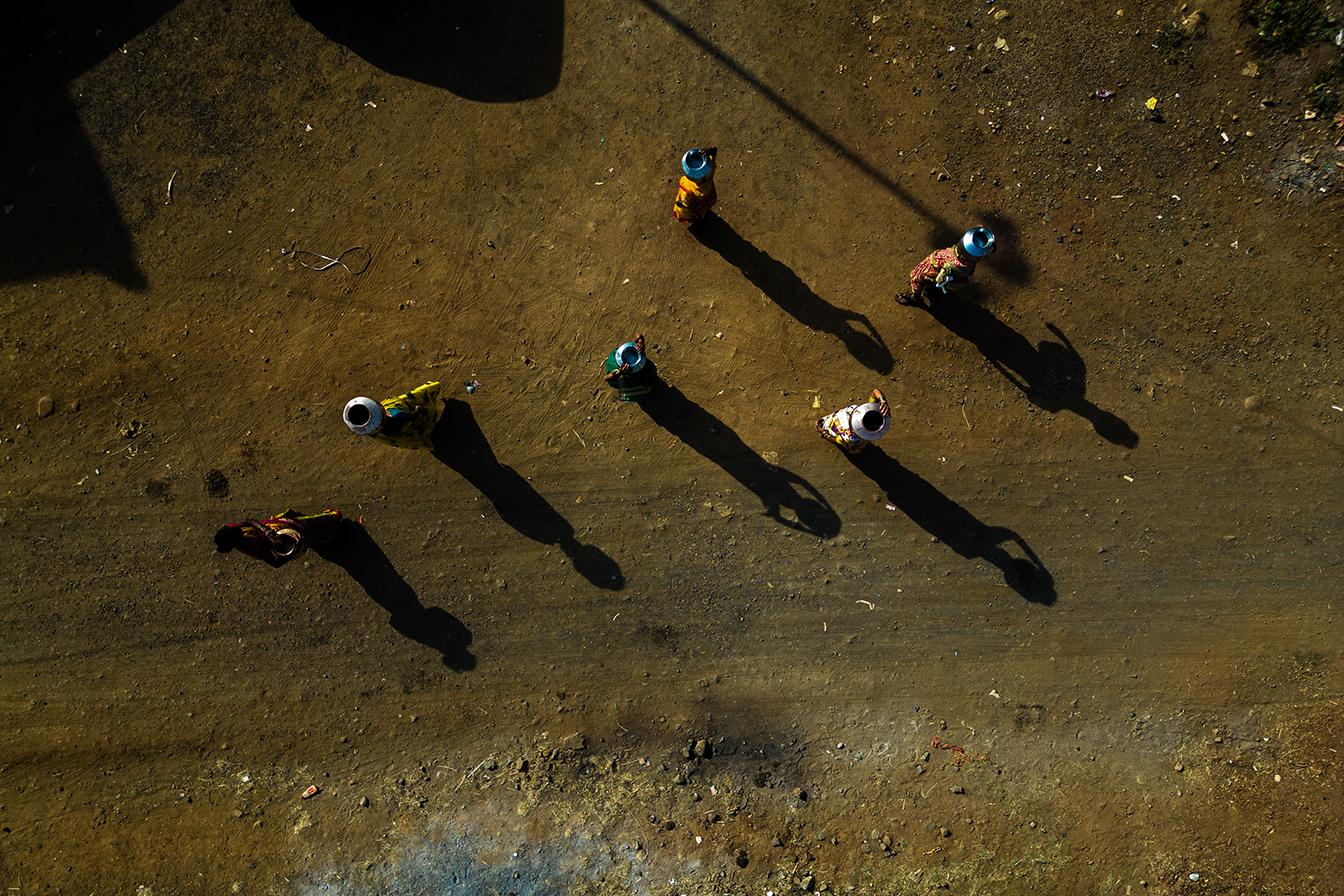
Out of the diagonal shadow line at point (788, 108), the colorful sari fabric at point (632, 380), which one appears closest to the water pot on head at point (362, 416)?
the colorful sari fabric at point (632, 380)

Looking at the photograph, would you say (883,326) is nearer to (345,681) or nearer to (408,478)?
(408,478)

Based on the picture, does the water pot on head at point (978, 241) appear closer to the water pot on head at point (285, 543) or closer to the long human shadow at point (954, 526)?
the long human shadow at point (954, 526)

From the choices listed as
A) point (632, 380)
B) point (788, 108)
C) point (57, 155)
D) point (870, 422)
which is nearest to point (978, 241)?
point (870, 422)

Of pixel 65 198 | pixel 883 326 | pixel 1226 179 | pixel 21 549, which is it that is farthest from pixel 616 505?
pixel 1226 179

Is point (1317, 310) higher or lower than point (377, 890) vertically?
higher

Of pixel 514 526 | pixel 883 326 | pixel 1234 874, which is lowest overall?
pixel 514 526
